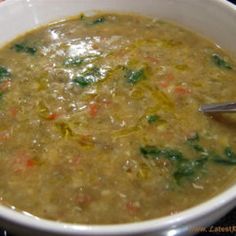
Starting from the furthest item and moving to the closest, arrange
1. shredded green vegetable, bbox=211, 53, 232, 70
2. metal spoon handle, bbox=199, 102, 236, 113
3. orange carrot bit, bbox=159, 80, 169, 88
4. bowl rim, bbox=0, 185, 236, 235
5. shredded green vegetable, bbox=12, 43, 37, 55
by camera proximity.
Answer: shredded green vegetable, bbox=12, 43, 37, 55 → shredded green vegetable, bbox=211, 53, 232, 70 → orange carrot bit, bbox=159, 80, 169, 88 → metal spoon handle, bbox=199, 102, 236, 113 → bowl rim, bbox=0, 185, 236, 235

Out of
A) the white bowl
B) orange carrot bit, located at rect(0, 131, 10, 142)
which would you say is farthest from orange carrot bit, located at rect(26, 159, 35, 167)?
the white bowl

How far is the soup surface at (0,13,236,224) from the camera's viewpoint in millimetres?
1362

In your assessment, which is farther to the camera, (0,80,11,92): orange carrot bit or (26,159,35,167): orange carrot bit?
(0,80,11,92): orange carrot bit

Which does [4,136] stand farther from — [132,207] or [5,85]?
[132,207]

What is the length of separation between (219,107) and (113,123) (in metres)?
0.42

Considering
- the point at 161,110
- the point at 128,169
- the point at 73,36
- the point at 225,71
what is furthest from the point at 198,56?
the point at 128,169

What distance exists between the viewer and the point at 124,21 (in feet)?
7.42

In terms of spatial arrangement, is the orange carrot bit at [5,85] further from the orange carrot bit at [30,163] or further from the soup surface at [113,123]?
the orange carrot bit at [30,163]

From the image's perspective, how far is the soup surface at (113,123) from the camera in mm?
1362

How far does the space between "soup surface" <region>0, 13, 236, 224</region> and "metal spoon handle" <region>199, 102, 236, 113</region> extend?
33mm

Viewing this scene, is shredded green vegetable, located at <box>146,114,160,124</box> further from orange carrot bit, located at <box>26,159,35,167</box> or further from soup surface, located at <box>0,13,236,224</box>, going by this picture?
orange carrot bit, located at <box>26,159,35,167</box>

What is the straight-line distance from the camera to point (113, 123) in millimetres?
1612

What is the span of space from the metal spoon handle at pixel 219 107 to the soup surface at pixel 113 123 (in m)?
0.03

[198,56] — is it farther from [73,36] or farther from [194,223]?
[194,223]
